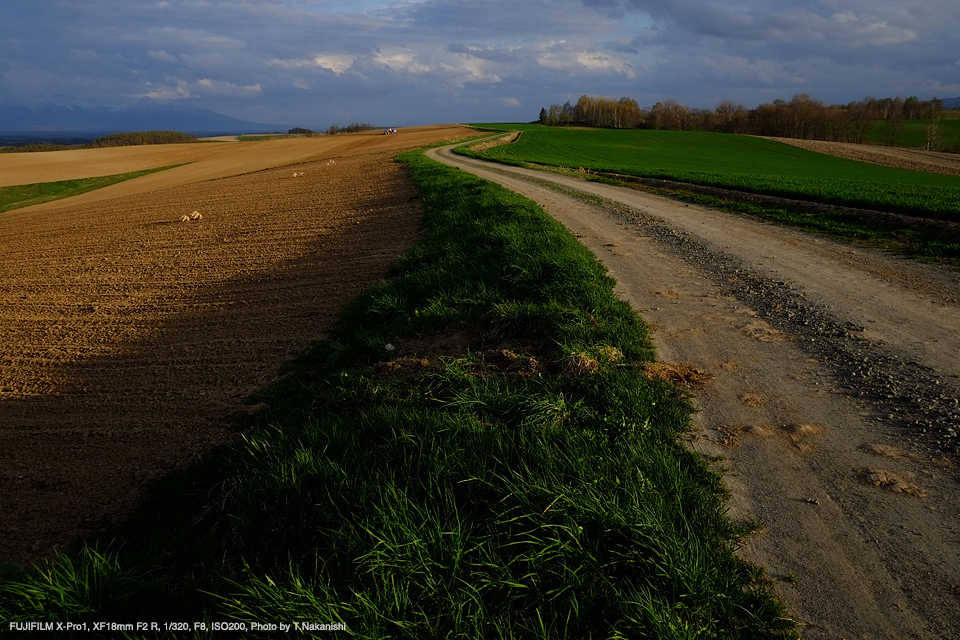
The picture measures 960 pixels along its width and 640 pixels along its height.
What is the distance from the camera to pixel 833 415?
4277 mm

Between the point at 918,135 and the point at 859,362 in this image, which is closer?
the point at 859,362

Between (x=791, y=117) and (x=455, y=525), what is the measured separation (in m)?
103

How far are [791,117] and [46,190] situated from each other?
324 ft

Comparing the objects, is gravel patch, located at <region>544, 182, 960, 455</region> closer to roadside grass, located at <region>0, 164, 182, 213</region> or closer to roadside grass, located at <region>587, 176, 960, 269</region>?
roadside grass, located at <region>587, 176, 960, 269</region>

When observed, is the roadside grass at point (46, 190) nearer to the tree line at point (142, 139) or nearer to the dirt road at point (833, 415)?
the dirt road at point (833, 415)

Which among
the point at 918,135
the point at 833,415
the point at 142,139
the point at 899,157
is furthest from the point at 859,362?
the point at 142,139

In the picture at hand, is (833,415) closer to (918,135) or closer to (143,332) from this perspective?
(143,332)

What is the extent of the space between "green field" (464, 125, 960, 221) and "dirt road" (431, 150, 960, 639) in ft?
24.2

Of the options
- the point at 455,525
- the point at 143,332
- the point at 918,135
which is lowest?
the point at 143,332

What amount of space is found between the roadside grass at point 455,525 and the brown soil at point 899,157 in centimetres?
5627

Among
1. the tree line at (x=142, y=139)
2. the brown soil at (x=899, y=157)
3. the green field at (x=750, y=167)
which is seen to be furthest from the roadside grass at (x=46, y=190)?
the brown soil at (x=899, y=157)

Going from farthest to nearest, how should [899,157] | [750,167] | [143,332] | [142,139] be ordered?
[142,139], [899,157], [750,167], [143,332]

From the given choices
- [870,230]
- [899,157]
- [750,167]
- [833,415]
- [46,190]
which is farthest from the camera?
[899,157]

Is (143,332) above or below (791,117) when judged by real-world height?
below
